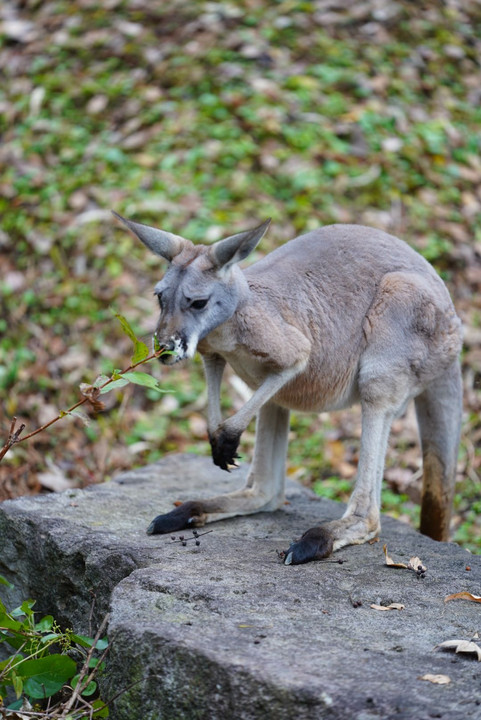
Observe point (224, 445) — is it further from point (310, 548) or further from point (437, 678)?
point (437, 678)

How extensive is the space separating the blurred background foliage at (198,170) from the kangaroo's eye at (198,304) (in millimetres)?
2057

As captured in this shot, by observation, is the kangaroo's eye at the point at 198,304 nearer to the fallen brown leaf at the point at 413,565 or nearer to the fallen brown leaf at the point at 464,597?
the fallen brown leaf at the point at 413,565

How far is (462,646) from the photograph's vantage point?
2318 millimetres

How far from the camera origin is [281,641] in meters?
2.34

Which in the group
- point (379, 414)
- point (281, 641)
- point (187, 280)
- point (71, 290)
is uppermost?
point (187, 280)

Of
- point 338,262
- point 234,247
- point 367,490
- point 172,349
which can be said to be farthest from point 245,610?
point 338,262

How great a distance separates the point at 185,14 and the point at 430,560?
667 centimetres

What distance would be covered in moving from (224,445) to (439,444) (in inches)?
44.2

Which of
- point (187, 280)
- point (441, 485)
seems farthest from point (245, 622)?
point (441, 485)

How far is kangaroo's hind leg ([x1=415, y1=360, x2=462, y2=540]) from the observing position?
393 cm

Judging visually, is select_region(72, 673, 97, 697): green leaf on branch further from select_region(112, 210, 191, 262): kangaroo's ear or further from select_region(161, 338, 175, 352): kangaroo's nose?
select_region(112, 210, 191, 262): kangaroo's ear

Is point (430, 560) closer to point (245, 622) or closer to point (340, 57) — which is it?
point (245, 622)

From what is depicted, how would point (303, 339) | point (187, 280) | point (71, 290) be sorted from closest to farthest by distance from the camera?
point (187, 280) < point (303, 339) < point (71, 290)

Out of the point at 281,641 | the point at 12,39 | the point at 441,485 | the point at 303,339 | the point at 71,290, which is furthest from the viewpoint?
the point at 12,39
